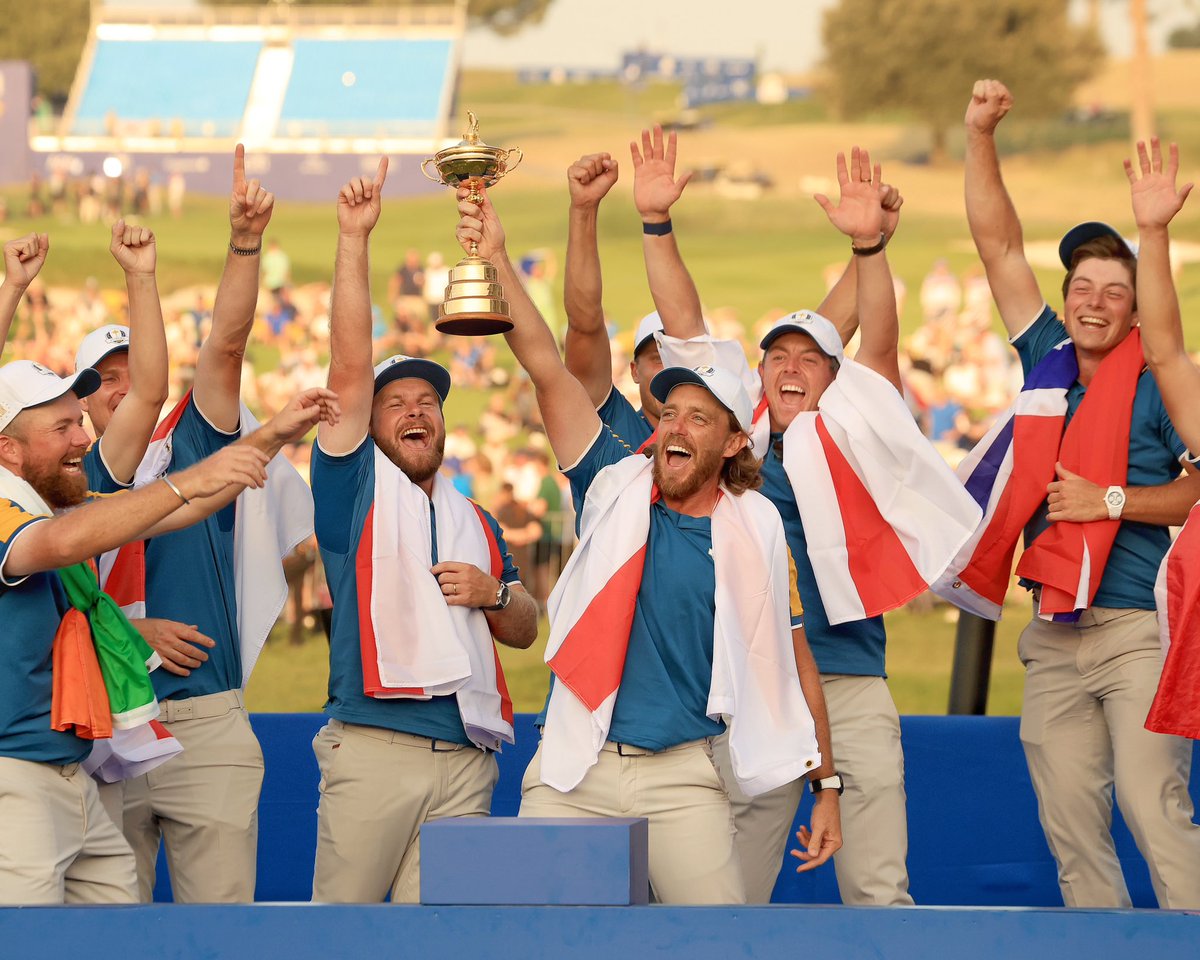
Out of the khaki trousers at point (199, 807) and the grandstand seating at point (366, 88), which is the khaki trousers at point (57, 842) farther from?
the grandstand seating at point (366, 88)

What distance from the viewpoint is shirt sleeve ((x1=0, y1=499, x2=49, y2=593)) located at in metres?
4.45

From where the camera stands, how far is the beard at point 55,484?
482 cm

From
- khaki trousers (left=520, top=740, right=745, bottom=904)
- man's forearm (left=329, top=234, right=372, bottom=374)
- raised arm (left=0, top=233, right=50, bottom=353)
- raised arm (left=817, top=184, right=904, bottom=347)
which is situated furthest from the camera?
raised arm (left=817, top=184, right=904, bottom=347)

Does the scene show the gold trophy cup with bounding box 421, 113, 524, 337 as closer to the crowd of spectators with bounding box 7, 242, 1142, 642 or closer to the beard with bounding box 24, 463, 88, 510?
the beard with bounding box 24, 463, 88, 510

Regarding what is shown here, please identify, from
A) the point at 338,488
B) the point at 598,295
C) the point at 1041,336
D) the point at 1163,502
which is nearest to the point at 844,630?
the point at 1163,502

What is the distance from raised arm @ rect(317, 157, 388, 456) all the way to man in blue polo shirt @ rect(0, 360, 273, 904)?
1.51 ft

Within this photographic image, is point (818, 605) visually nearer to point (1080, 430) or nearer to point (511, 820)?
point (1080, 430)

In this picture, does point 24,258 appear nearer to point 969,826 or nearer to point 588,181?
Result: point 588,181

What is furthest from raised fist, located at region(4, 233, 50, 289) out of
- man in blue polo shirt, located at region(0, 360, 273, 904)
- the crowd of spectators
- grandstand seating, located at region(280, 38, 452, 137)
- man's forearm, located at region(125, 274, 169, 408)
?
grandstand seating, located at region(280, 38, 452, 137)

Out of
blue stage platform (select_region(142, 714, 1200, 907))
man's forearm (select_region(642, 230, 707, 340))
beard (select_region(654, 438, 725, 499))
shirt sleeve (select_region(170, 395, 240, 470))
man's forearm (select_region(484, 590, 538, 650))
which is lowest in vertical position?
blue stage platform (select_region(142, 714, 1200, 907))

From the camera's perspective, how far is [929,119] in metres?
29.6

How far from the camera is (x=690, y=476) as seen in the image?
15.9ft

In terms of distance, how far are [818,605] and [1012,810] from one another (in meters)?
1.89

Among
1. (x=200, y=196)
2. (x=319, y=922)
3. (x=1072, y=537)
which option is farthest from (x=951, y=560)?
(x=200, y=196)
